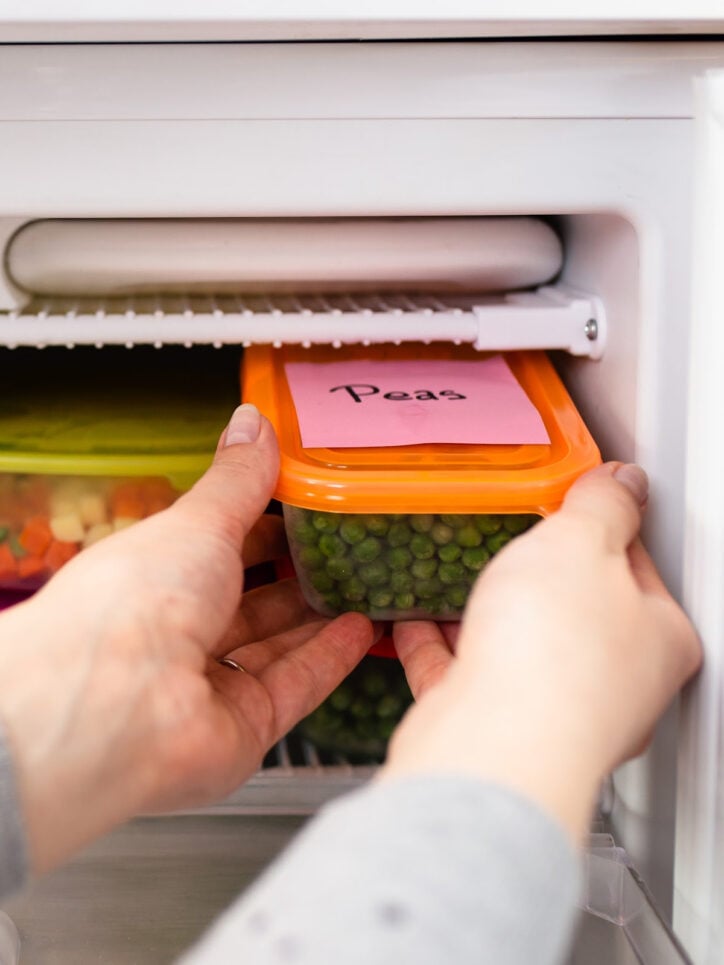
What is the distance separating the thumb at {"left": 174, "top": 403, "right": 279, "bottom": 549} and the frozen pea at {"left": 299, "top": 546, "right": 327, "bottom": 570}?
8cm

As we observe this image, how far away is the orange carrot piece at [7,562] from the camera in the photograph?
740 mm

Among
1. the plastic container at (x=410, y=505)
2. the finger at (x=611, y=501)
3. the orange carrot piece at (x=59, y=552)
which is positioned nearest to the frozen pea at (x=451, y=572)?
the plastic container at (x=410, y=505)

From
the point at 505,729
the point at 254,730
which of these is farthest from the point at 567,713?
the point at 254,730

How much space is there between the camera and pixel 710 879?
0.52 metres

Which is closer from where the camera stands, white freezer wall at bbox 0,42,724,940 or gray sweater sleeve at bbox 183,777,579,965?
gray sweater sleeve at bbox 183,777,579,965

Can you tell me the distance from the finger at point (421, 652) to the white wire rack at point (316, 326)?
0.21 metres

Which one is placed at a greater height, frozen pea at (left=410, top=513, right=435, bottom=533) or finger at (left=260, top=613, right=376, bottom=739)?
frozen pea at (left=410, top=513, right=435, bottom=533)

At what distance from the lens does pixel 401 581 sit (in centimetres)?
68

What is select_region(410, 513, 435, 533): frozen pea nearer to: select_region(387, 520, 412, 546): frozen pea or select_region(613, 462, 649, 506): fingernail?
select_region(387, 520, 412, 546): frozen pea

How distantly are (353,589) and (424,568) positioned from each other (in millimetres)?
55

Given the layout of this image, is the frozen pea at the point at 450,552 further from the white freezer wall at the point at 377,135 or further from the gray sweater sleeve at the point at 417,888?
the gray sweater sleeve at the point at 417,888

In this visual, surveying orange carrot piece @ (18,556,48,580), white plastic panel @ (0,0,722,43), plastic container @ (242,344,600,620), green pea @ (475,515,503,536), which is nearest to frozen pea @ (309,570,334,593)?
plastic container @ (242,344,600,620)

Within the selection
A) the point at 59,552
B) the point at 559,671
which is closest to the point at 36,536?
the point at 59,552

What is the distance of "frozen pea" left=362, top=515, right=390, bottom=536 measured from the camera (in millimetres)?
651
